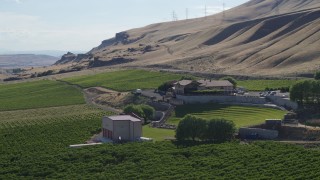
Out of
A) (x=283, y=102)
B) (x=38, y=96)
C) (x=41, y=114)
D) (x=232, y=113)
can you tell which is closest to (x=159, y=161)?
(x=232, y=113)

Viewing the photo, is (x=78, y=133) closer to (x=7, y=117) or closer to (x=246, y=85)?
(x=7, y=117)

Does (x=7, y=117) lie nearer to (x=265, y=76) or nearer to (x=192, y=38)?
(x=265, y=76)

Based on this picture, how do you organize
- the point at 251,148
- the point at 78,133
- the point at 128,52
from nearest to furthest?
the point at 251,148 < the point at 78,133 < the point at 128,52

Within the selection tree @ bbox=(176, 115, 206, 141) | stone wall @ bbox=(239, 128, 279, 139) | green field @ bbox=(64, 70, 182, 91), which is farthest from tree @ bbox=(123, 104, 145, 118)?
green field @ bbox=(64, 70, 182, 91)

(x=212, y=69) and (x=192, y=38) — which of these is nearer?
(x=212, y=69)

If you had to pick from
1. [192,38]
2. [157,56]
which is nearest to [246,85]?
[157,56]

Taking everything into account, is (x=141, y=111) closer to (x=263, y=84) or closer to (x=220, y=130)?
(x=220, y=130)

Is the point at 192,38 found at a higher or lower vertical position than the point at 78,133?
higher

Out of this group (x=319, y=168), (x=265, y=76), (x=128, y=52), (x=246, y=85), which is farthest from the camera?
(x=128, y=52)
